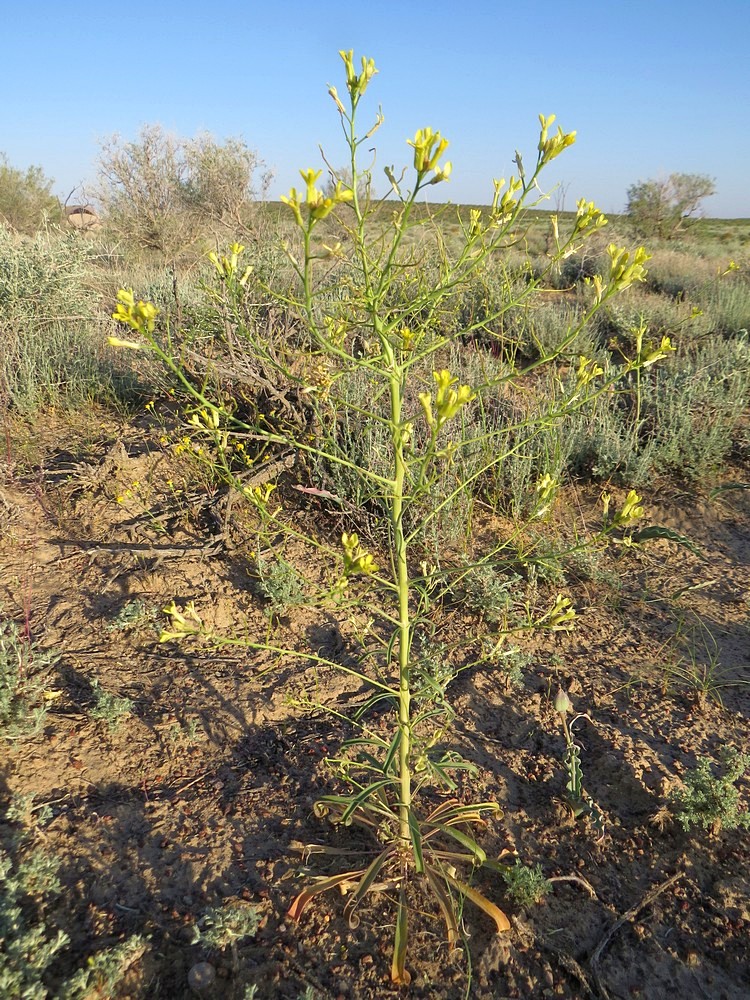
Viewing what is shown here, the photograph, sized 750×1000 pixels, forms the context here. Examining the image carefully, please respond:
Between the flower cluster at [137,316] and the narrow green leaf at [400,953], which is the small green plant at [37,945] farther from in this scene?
the flower cluster at [137,316]

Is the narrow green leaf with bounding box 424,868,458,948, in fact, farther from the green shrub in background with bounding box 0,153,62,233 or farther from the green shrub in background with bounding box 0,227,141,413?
the green shrub in background with bounding box 0,153,62,233

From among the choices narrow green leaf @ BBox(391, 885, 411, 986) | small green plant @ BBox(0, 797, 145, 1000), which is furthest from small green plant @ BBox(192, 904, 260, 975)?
narrow green leaf @ BBox(391, 885, 411, 986)

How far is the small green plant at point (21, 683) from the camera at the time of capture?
208 centimetres

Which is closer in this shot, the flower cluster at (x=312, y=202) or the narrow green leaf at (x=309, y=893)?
the flower cluster at (x=312, y=202)

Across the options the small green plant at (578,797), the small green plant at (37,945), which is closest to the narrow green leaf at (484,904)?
the small green plant at (578,797)

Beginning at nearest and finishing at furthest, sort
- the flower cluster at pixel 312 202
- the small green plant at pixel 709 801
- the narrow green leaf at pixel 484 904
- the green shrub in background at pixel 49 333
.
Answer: the flower cluster at pixel 312 202 → the narrow green leaf at pixel 484 904 → the small green plant at pixel 709 801 → the green shrub in background at pixel 49 333

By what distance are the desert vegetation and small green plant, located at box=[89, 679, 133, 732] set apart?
1cm

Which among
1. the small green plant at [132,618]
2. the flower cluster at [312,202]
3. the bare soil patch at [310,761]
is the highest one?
the flower cluster at [312,202]

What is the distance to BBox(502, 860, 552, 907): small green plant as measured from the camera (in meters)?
1.66

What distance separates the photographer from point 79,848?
176 cm

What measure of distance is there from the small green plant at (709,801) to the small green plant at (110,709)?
1.82 meters

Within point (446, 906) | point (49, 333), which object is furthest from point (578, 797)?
point (49, 333)

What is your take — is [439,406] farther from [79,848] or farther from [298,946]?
[79,848]

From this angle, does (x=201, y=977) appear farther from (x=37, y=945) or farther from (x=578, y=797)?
(x=578, y=797)
